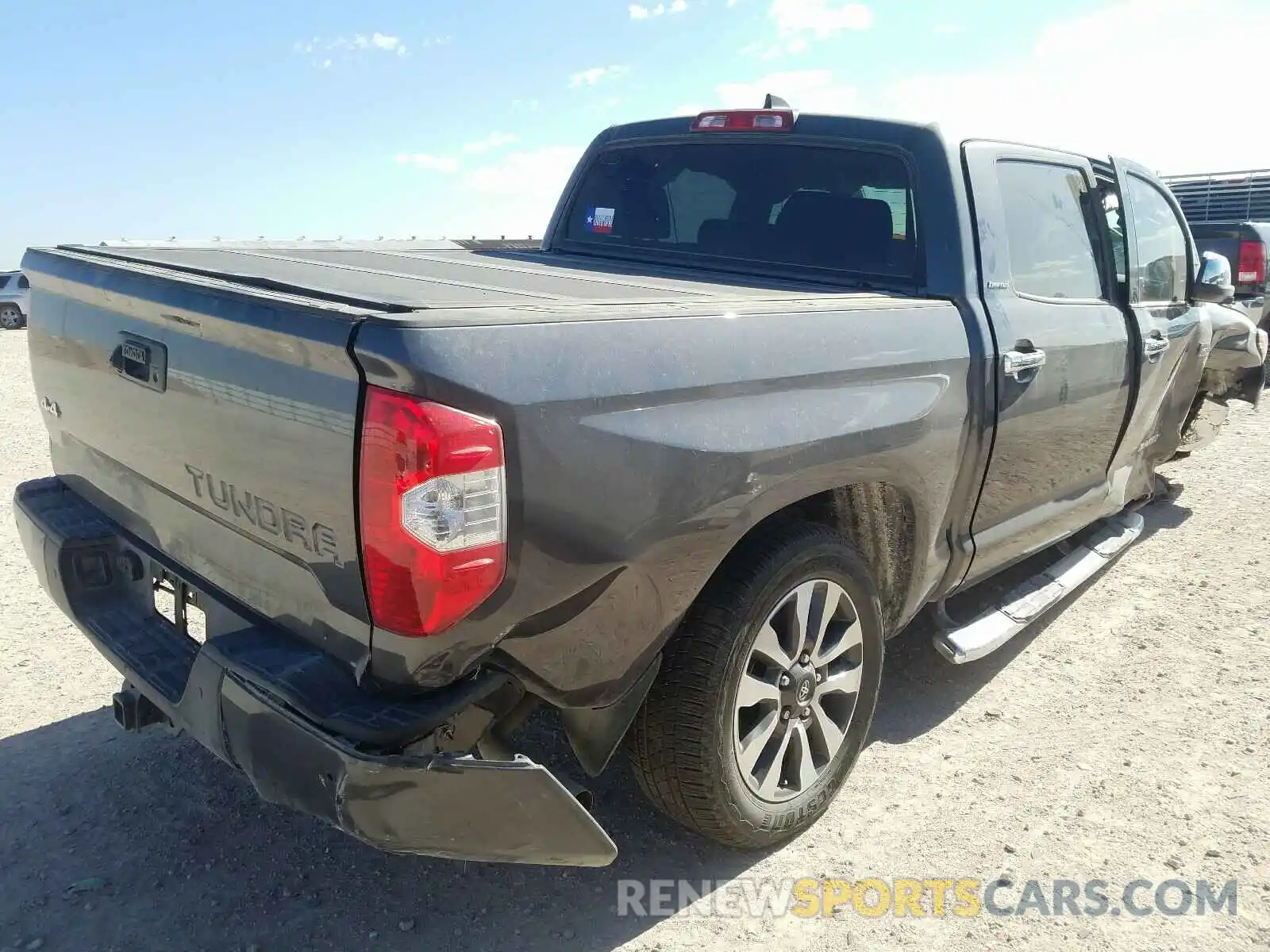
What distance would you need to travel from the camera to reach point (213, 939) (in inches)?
95.5

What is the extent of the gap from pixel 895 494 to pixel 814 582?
18.1 inches

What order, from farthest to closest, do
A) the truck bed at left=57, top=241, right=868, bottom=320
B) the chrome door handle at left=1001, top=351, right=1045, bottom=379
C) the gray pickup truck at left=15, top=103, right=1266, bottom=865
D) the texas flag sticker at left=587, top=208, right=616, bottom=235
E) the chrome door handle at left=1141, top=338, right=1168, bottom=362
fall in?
the texas flag sticker at left=587, top=208, right=616, bottom=235
the chrome door handle at left=1141, top=338, right=1168, bottom=362
the chrome door handle at left=1001, top=351, right=1045, bottom=379
the truck bed at left=57, top=241, right=868, bottom=320
the gray pickup truck at left=15, top=103, right=1266, bottom=865

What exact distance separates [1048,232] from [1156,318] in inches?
40.1

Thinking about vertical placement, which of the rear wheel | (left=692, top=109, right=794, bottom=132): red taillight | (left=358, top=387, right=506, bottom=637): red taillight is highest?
(left=692, top=109, right=794, bottom=132): red taillight

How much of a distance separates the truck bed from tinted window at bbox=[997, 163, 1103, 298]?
0.77 meters

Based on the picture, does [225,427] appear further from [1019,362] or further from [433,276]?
[1019,362]

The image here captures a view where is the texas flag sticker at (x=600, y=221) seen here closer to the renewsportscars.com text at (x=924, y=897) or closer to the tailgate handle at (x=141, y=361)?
the tailgate handle at (x=141, y=361)

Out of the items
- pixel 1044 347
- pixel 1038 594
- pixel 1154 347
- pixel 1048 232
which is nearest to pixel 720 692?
pixel 1044 347

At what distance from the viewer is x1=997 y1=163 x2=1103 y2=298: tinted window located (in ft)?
11.3

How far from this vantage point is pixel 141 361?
236 cm

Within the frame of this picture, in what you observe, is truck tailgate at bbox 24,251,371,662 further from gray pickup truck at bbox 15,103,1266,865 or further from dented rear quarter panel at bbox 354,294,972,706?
dented rear quarter panel at bbox 354,294,972,706

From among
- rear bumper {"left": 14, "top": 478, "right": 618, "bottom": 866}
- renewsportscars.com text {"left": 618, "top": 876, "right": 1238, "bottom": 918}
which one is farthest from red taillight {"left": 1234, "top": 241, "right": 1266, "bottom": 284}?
rear bumper {"left": 14, "top": 478, "right": 618, "bottom": 866}

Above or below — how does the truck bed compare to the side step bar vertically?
above

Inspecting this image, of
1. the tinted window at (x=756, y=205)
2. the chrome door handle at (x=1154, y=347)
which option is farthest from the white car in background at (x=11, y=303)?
the chrome door handle at (x=1154, y=347)
